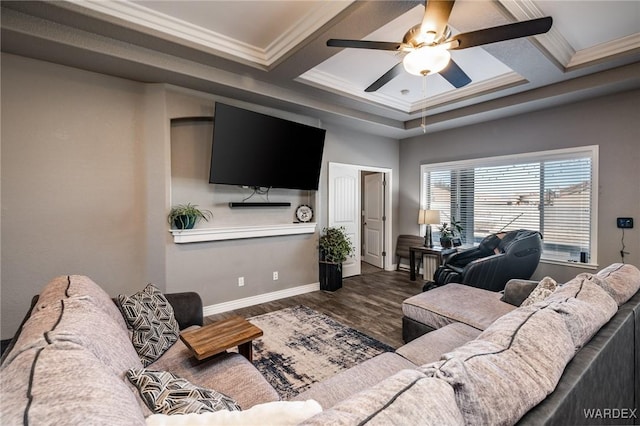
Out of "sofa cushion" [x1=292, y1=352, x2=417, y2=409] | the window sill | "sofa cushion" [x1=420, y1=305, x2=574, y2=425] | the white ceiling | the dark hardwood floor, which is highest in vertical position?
the white ceiling

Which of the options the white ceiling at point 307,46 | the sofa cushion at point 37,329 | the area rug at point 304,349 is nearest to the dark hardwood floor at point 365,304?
the area rug at point 304,349

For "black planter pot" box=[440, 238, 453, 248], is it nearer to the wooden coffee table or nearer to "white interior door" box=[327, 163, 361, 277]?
"white interior door" box=[327, 163, 361, 277]

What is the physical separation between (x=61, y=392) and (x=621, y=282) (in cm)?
246

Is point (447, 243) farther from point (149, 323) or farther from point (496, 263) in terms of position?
point (149, 323)

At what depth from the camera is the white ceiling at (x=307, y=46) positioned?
7.36 feet

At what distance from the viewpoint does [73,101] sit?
2.83 meters

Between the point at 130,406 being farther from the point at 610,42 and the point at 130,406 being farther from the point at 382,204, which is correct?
the point at 382,204

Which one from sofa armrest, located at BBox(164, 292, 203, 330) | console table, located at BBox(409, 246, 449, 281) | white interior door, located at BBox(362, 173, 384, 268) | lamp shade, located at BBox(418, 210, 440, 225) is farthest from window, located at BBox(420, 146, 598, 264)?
sofa armrest, located at BBox(164, 292, 203, 330)

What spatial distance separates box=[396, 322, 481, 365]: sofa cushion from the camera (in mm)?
1675

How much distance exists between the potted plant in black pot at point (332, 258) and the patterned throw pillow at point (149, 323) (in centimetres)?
277

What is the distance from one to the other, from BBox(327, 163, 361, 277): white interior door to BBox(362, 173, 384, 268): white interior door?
Answer: 78 cm

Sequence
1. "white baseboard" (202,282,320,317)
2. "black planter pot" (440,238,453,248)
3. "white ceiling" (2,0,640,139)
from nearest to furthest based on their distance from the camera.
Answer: "white ceiling" (2,0,640,139), "white baseboard" (202,282,320,317), "black planter pot" (440,238,453,248)

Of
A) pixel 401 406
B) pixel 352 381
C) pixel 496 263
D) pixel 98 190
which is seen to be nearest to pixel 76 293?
pixel 352 381

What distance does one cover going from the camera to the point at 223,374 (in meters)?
1.55
